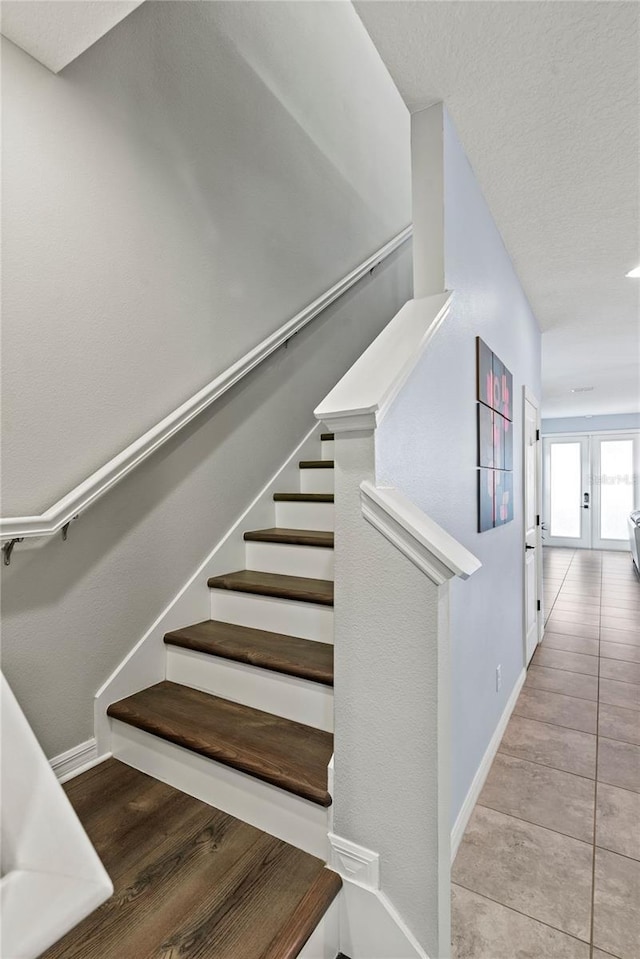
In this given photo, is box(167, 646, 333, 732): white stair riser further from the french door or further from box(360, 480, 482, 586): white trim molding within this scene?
the french door

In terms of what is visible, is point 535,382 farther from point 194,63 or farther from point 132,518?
point 132,518

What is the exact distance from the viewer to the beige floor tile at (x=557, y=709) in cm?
269

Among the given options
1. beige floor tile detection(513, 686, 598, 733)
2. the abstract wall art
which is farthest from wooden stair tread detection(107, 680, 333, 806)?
beige floor tile detection(513, 686, 598, 733)

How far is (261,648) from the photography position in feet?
5.57

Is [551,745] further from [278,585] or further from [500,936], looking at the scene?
[278,585]

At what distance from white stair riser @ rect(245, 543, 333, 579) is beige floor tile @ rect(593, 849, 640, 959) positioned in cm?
134

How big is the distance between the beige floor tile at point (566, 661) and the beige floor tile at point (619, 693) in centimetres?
18

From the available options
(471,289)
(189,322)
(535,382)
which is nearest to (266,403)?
(189,322)

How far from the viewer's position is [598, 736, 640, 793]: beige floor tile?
216 centimetres

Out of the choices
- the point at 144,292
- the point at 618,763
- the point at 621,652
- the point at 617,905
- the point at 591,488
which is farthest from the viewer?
the point at 591,488

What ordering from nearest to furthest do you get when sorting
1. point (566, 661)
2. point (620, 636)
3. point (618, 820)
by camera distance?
point (618, 820), point (566, 661), point (620, 636)

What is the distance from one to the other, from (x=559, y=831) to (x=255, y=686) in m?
1.31

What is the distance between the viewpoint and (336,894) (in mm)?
1215

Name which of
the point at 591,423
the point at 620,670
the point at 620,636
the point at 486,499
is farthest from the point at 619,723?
the point at 591,423
